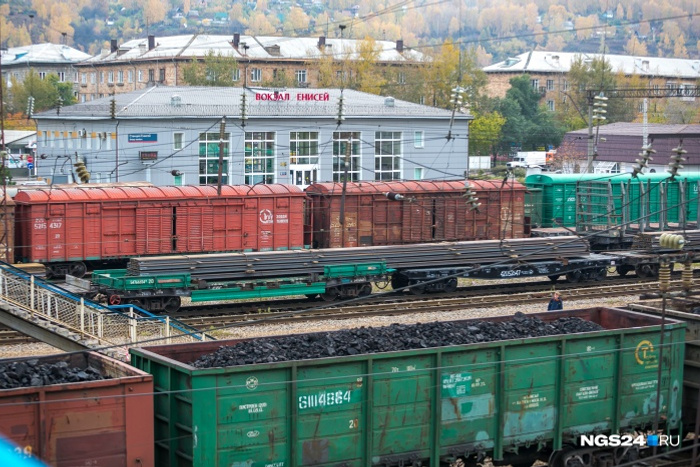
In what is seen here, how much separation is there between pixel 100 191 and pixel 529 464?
65.9 feet

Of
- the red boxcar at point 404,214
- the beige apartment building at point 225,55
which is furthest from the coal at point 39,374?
the beige apartment building at point 225,55

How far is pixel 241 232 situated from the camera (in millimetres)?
30750

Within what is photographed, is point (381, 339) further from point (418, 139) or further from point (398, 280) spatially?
point (418, 139)

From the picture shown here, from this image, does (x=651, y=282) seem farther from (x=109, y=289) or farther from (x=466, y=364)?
(x=466, y=364)

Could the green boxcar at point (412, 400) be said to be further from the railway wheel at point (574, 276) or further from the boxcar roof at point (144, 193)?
the railway wheel at point (574, 276)

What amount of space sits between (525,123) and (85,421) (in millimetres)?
86123

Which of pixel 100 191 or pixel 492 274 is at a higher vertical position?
pixel 100 191

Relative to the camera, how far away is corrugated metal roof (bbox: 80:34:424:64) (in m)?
104

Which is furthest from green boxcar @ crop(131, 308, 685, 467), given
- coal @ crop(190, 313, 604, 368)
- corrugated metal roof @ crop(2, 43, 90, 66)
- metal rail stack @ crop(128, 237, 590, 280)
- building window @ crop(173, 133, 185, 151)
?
corrugated metal roof @ crop(2, 43, 90, 66)

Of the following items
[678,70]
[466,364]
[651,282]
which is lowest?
[651,282]

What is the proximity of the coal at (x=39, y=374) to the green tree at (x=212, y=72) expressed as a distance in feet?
266

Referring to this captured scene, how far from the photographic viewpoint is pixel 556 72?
12438 centimetres

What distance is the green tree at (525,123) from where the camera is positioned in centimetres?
9137

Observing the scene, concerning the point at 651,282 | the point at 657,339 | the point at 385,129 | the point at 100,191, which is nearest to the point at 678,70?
the point at 385,129
